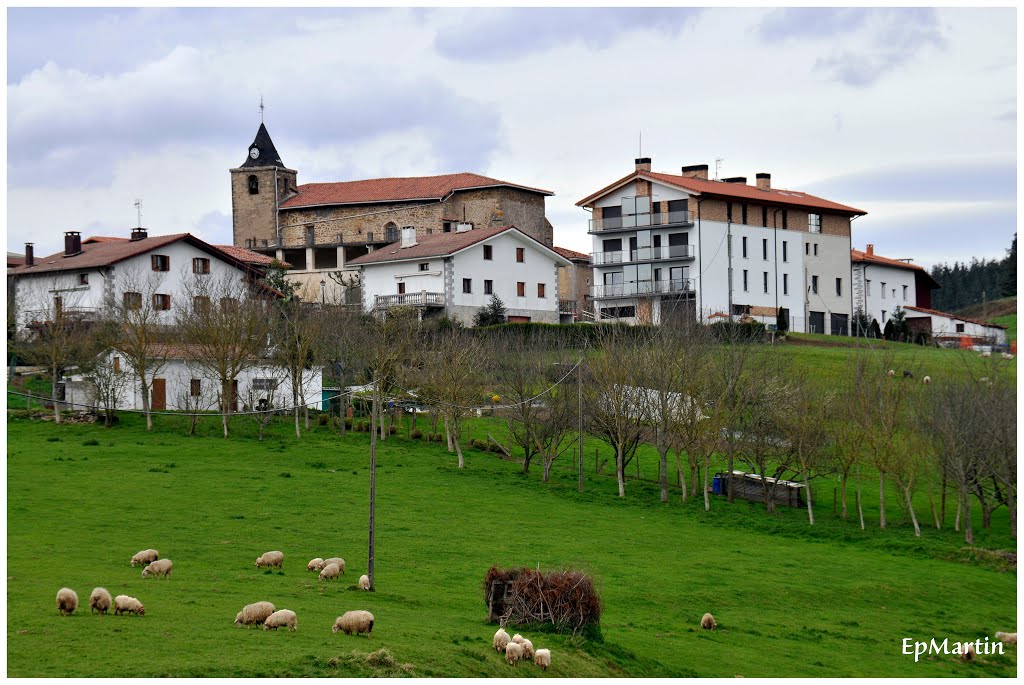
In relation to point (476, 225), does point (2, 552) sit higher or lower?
lower

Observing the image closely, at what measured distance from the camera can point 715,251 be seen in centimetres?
8975

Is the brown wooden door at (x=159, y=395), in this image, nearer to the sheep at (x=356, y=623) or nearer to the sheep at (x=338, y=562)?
the sheep at (x=338, y=562)

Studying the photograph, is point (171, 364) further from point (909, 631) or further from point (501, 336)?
point (909, 631)

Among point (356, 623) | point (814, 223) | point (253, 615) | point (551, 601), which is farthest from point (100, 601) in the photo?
point (814, 223)

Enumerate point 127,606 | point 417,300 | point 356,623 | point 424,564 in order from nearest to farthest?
1. point 356,623
2. point 127,606
3. point 424,564
4. point 417,300

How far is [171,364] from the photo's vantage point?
2425 inches

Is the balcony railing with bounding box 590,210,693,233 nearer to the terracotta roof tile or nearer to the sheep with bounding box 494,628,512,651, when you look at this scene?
the terracotta roof tile

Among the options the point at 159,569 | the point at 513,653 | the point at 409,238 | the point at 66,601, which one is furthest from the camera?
the point at 409,238

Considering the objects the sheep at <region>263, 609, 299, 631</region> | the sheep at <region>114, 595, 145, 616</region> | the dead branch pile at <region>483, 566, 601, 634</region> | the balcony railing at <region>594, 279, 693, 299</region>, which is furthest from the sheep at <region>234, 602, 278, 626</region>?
the balcony railing at <region>594, 279, 693, 299</region>

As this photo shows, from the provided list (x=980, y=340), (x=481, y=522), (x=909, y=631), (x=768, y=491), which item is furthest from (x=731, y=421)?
(x=980, y=340)

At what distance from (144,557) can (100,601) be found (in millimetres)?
6872

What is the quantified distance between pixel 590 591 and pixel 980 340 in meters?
68.1

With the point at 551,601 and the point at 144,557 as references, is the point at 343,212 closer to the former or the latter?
the point at 144,557

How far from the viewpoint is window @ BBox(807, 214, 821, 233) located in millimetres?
97562
